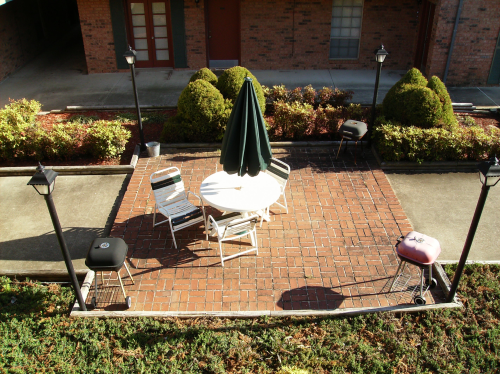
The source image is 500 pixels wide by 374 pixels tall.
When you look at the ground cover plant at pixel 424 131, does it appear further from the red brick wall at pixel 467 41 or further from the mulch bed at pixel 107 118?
the mulch bed at pixel 107 118

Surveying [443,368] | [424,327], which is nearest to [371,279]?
[424,327]

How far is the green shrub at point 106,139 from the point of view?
962cm

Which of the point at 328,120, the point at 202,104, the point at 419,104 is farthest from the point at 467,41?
the point at 202,104

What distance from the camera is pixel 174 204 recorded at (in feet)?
25.0

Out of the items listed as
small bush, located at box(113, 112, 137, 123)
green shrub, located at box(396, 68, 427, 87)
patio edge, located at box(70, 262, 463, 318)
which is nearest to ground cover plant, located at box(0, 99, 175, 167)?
small bush, located at box(113, 112, 137, 123)

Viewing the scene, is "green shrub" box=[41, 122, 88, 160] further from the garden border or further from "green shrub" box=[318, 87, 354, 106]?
"green shrub" box=[318, 87, 354, 106]

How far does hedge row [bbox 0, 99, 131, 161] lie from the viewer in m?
9.69

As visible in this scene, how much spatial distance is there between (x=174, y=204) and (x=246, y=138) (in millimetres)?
1829

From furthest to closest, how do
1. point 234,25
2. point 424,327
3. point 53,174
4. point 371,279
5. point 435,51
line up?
point 234,25 → point 435,51 → point 371,279 → point 424,327 → point 53,174

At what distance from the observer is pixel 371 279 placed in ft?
21.9

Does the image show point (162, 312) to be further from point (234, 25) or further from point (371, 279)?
point (234, 25)

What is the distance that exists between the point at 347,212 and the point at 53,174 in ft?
16.5

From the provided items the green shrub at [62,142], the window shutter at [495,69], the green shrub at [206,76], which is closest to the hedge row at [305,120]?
the green shrub at [206,76]

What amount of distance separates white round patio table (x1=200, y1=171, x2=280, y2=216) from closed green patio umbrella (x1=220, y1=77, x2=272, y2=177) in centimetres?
46
